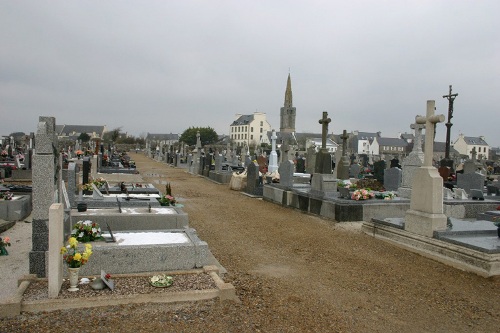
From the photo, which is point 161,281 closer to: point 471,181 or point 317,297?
point 317,297

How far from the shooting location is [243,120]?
339 ft

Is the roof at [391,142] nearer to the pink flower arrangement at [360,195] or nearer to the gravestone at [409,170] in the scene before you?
the gravestone at [409,170]

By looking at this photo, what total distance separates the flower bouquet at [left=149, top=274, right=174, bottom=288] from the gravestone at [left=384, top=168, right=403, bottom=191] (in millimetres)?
12220

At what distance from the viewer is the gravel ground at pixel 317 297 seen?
13.7 feet

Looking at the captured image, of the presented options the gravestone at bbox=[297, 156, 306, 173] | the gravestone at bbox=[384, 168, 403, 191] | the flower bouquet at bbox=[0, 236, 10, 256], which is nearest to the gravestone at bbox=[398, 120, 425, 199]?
the gravestone at bbox=[384, 168, 403, 191]

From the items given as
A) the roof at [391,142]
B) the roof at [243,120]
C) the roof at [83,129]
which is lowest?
the roof at [391,142]

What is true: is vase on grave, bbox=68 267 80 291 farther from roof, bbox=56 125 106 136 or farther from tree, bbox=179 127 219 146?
roof, bbox=56 125 106 136

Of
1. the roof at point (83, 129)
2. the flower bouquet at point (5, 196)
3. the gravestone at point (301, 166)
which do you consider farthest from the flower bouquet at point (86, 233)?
the roof at point (83, 129)

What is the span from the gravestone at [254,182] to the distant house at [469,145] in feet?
196

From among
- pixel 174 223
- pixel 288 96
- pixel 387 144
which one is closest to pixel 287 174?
pixel 174 223

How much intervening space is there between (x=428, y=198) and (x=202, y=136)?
82.0 metres

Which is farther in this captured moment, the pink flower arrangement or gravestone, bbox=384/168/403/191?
gravestone, bbox=384/168/403/191

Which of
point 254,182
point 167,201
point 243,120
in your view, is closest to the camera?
point 167,201

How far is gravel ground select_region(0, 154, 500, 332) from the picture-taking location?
13.7ft
